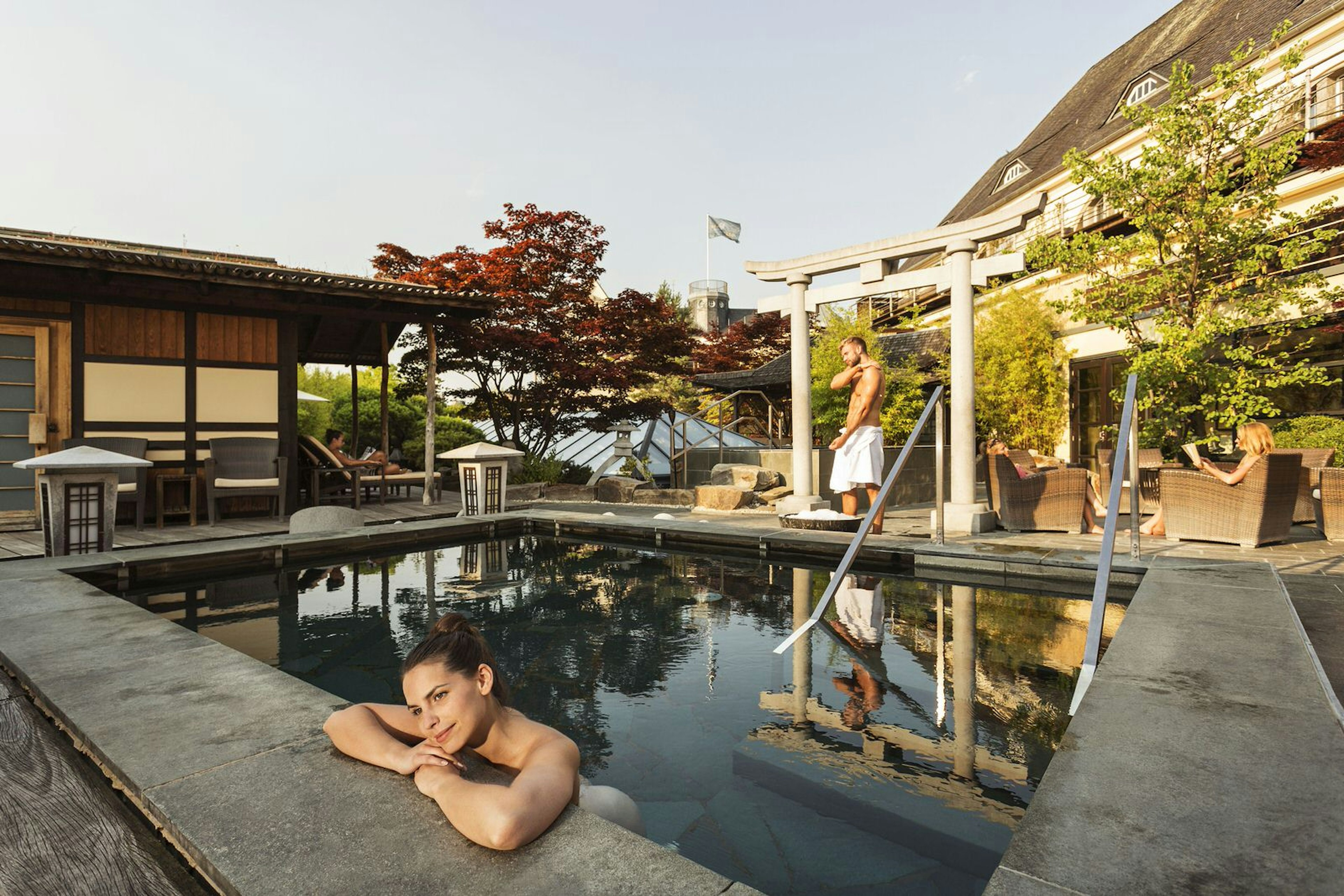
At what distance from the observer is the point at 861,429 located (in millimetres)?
6934


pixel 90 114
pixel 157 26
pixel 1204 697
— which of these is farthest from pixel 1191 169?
pixel 90 114

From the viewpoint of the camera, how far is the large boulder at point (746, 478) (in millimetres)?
11031

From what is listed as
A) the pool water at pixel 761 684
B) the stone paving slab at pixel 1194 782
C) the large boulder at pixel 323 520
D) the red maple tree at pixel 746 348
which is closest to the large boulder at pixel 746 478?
the pool water at pixel 761 684

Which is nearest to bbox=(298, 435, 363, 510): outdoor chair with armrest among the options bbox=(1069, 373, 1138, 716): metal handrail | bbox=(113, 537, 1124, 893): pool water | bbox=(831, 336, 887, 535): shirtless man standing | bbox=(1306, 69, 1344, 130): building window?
bbox=(113, 537, 1124, 893): pool water

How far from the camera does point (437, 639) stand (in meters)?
1.64

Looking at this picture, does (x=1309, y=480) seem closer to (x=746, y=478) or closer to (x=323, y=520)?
(x=746, y=478)

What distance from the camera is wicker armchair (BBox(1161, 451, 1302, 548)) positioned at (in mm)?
5477

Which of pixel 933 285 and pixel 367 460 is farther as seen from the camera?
pixel 367 460

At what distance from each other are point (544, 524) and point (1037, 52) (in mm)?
14052

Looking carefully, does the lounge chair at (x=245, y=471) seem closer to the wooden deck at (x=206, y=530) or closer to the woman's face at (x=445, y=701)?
the wooden deck at (x=206, y=530)

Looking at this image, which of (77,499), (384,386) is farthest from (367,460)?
(77,499)

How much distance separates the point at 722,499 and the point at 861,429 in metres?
3.26

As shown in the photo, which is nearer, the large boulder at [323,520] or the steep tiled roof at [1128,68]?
the large boulder at [323,520]

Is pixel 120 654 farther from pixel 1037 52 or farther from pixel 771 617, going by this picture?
pixel 1037 52
